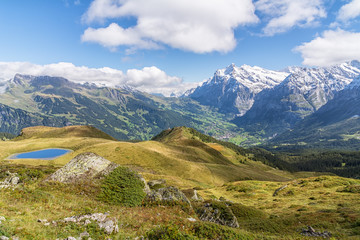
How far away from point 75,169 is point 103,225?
15.1 metres

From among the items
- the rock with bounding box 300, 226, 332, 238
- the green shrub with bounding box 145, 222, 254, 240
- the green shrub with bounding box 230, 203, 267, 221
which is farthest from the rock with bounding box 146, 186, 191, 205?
the rock with bounding box 300, 226, 332, 238

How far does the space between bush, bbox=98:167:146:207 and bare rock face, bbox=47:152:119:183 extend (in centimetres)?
175

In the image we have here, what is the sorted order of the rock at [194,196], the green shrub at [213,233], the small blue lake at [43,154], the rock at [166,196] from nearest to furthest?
1. the green shrub at [213,233]
2. the rock at [166,196]
3. the rock at [194,196]
4. the small blue lake at [43,154]

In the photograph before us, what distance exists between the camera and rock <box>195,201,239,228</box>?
22.9 m

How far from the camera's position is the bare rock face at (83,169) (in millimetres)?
25000

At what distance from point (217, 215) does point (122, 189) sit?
1240 cm

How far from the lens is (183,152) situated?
453 ft

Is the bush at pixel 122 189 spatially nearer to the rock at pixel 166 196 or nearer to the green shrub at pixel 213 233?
the rock at pixel 166 196

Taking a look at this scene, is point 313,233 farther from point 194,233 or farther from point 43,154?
point 43,154

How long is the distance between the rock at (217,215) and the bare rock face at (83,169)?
1378cm

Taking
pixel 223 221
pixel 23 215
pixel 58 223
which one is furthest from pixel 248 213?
pixel 23 215

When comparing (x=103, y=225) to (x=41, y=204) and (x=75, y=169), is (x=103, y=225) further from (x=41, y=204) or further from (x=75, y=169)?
(x=75, y=169)

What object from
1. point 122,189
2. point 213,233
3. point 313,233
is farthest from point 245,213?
point 122,189

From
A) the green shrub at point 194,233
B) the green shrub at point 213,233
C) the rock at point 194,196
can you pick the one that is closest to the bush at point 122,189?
the green shrub at point 194,233
